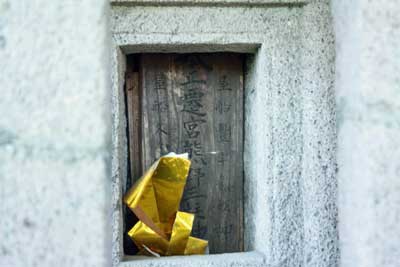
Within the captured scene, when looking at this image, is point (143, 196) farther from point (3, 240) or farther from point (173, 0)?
point (173, 0)

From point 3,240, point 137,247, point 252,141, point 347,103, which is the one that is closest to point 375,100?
point 347,103

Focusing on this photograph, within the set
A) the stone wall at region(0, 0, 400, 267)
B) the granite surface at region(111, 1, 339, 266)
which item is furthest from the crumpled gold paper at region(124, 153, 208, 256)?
the stone wall at region(0, 0, 400, 267)

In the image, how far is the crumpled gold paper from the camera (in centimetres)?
181

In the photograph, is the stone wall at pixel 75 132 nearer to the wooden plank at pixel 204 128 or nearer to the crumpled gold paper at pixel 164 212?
the crumpled gold paper at pixel 164 212

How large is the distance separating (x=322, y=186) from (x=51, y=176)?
0.82m

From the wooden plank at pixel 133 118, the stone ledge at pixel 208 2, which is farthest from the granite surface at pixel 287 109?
the wooden plank at pixel 133 118

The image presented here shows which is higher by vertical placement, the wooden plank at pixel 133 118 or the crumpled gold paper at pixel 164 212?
the wooden plank at pixel 133 118

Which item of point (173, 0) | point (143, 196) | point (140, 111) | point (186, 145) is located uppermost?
point (173, 0)

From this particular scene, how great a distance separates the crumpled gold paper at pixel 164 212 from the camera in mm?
1810

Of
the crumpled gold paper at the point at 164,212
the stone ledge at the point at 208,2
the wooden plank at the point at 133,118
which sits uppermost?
the stone ledge at the point at 208,2

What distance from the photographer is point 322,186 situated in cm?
174

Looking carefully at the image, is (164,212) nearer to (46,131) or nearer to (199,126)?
(199,126)

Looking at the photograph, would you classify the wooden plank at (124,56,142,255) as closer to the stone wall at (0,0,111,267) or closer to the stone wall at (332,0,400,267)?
the stone wall at (0,0,111,267)

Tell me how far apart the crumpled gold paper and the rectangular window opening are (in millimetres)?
106
